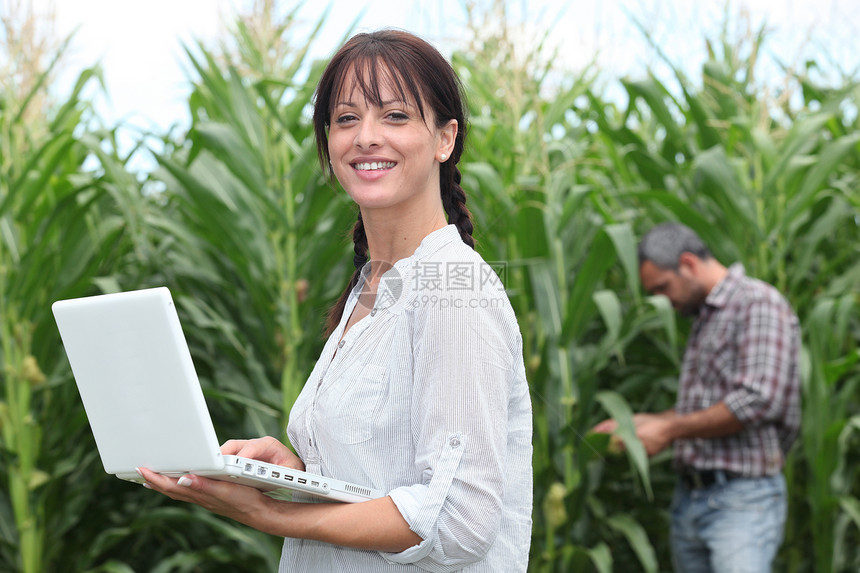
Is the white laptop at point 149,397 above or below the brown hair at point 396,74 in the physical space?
below

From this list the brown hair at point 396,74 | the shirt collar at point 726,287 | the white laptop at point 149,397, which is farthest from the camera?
the shirt collar at point 726,287

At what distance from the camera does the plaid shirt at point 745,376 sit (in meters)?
2.16

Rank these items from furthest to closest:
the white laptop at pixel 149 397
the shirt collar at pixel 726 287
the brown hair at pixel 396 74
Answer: the shirt collar at pixel 726 287 → the brown hair at pixel 396 74 → the white laptop at pixel 149 397

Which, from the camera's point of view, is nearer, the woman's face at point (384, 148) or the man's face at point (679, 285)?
the woman's face at point (384, 148)

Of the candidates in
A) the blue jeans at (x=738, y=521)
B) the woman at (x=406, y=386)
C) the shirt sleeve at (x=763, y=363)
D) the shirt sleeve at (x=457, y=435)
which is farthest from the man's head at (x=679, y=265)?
the shirt sleeve at (x=457, y=435)

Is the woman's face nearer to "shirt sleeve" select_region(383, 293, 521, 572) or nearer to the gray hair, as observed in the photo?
"shirt sleeve" select_region(383, 293, 521, 572)

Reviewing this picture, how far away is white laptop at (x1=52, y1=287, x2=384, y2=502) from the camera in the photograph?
749mm

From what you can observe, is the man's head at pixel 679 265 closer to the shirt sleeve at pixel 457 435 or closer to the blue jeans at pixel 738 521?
the blue jeans at pixel 738 521

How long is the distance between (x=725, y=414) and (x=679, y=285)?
15.4 inches

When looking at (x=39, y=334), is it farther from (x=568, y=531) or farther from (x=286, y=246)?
(x=568, y=531)

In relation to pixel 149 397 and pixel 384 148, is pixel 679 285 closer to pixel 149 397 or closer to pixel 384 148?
pixel 384 148

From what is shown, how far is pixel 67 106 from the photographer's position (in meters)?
2.35

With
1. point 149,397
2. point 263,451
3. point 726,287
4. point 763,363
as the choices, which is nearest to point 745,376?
point 763,363

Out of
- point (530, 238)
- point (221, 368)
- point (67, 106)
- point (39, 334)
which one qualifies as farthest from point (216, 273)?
point (530, 238)
